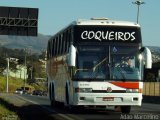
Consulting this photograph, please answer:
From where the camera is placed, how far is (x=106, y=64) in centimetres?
2261

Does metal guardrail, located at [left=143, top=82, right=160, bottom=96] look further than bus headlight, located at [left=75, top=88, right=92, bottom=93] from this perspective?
Yes

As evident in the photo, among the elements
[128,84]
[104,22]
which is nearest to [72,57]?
[104,22]

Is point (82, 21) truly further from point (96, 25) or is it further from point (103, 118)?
point (103, 118)

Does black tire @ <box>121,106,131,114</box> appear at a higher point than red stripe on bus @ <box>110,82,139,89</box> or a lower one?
lower

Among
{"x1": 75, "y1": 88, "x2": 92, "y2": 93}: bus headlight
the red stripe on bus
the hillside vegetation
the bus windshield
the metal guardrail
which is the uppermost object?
the bus windshield

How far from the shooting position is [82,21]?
77.1ft

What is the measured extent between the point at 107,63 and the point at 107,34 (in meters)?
1.31

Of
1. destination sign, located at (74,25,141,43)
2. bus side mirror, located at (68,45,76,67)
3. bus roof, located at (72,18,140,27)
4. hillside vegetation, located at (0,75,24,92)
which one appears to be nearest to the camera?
bus side mirror, located at (68,45,76,67)

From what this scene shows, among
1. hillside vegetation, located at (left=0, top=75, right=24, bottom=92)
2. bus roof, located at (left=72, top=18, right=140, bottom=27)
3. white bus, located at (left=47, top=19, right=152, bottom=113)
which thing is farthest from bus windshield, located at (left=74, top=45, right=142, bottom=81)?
hillside vegetation, located at (left=0, top=75, right=24, bottom=92)

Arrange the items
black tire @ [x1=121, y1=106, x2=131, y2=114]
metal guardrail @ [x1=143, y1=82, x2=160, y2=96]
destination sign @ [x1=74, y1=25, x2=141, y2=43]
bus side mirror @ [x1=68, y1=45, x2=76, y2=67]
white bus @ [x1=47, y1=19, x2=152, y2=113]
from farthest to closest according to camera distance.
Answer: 1. metal guardrail @ [x1=143, y1=82, x2=160, y2=96]
2. black tire @ [x1=121, y1=106, x2=131, y2=114]
3. destination sign @ [x1=74, y1=25, x2=141, y2=43]
4. white bus @ [x1=47, y1=19, x2=152, y2=113]
5. bus side mirror @ [x1=68, y1=45, x2=76, y2=67]

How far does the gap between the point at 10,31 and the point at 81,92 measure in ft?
75.6

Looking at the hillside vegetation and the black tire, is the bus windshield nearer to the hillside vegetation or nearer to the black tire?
the black tire

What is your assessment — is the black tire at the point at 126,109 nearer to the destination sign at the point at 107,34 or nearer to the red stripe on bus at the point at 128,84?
the red stripe on bus at the point at 128,84

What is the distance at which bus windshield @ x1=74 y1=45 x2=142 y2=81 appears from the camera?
2262 cm
